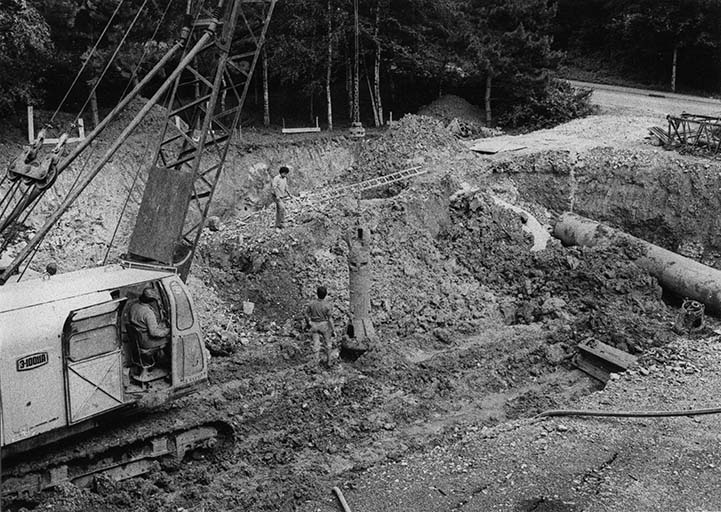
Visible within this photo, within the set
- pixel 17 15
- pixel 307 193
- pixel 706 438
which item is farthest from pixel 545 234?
pixel 17 15

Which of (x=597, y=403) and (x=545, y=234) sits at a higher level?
(x=545, y=234)

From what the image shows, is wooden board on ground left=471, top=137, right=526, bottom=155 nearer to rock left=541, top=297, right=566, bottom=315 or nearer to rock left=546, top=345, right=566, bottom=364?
rock left=541, top=297, right=566, bottom=315

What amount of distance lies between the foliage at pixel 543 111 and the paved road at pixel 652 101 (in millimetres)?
1962

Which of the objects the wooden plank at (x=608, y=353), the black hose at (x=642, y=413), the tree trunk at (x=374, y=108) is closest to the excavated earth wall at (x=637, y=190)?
the tree trunk at (x=374, y=108)

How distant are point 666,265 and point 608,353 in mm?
4343

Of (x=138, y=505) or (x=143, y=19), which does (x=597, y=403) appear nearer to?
(x=138, y=505)

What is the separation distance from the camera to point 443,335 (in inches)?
545

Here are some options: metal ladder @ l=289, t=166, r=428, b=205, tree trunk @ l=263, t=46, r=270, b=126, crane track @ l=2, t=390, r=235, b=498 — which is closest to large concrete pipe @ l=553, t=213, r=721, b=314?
metal ladder @ l=289, t=166, r=428, b=205

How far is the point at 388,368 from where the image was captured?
40.4ft

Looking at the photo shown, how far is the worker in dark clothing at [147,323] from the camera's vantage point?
929 centimetres

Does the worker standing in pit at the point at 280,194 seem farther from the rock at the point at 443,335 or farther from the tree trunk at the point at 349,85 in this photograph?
the tree trunk at the point at 349,85

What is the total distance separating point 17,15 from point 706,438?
1531 centimetres

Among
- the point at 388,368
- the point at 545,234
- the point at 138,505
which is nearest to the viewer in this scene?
the point at 138,505

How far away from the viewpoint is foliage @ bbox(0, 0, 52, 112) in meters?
15.0
